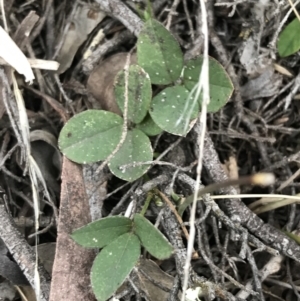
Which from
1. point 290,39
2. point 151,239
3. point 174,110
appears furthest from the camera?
point 290,39

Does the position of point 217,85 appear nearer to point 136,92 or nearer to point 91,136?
point 136,92

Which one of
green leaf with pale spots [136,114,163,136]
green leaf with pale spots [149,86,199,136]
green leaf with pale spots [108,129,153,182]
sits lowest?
green leaf with pale spots [108,129,153,182]

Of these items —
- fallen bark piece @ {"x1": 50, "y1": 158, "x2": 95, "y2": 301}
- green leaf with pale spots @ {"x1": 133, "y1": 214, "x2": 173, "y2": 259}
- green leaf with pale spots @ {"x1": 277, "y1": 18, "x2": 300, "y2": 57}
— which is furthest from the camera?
green leaf with pale spots @ {"x1": 277, "y1": 18, "x2": 300, "y2": 57}

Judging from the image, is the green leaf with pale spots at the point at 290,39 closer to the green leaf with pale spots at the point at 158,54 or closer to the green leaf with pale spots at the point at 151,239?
the green leaf with pale spots at the point at 158,54

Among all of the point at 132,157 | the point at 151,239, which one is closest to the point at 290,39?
the point at 132,157

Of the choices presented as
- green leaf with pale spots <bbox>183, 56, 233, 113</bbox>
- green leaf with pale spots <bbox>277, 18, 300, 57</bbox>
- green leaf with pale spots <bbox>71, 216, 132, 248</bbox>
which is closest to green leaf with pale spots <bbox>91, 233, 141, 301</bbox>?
green leaf with pale spots <bbox>71, 216, 132, 248</bbox>

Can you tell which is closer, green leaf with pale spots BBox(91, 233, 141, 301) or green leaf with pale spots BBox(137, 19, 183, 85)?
green leaf with pale spots BBox(91, 233, 141, 301)

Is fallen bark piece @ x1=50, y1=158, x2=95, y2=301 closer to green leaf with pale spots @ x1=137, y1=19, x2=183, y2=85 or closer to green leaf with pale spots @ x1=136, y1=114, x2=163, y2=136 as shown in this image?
green leaf with pale spots @ x1=136, y1=114, x2=163, y2=136

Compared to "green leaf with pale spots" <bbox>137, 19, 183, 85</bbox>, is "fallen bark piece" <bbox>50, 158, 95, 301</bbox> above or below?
below
